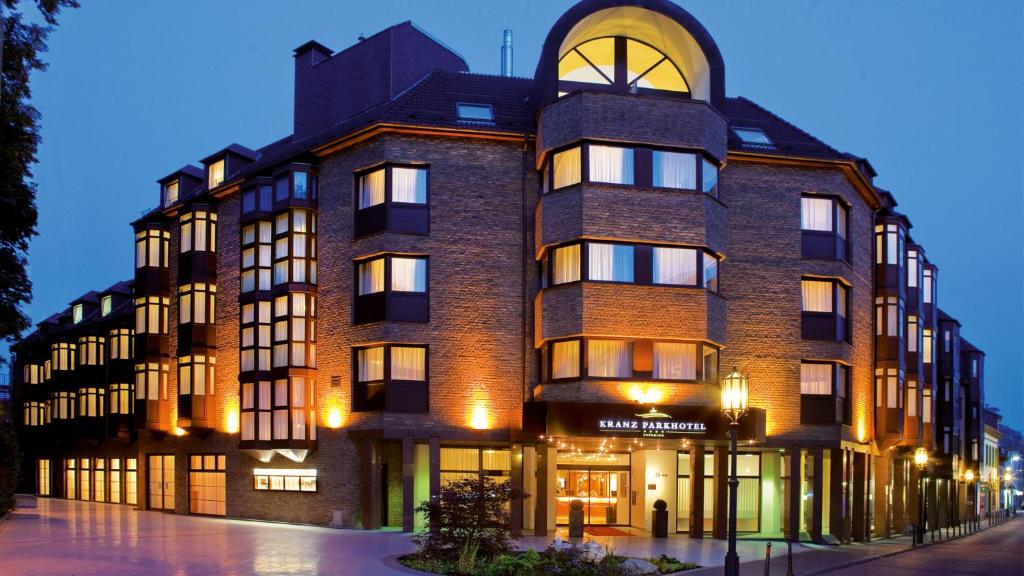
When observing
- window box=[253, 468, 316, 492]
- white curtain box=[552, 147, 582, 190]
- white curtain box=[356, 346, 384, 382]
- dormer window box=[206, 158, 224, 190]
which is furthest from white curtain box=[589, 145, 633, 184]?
dormer window box=[206, 158, 224, 190]

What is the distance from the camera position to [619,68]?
34688 mm

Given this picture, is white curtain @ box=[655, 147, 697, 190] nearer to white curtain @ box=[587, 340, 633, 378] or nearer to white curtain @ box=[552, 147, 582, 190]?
white curtain @ box=[552, 147, 582, 190]

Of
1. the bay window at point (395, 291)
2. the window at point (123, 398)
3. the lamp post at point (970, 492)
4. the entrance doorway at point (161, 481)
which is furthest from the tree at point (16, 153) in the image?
the lamp post at point (970, 492)

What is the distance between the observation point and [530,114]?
34469mm

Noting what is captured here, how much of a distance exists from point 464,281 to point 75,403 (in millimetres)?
30874

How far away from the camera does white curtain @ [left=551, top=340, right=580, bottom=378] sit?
30875 millimetres

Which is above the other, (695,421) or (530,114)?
(530,114)

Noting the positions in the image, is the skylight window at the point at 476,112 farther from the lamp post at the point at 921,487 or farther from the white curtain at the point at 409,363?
the lamp post at the point at 921,487

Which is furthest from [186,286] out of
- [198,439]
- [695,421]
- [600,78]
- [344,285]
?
[695,421]

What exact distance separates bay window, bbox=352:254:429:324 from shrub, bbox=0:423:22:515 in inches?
475

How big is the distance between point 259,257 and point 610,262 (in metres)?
12.8

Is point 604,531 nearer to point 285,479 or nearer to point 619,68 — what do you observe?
point 285,479

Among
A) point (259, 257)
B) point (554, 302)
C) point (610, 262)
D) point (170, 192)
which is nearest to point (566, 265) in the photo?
point (554, 302)

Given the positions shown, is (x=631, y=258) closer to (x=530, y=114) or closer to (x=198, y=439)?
(x=530, y=114)
